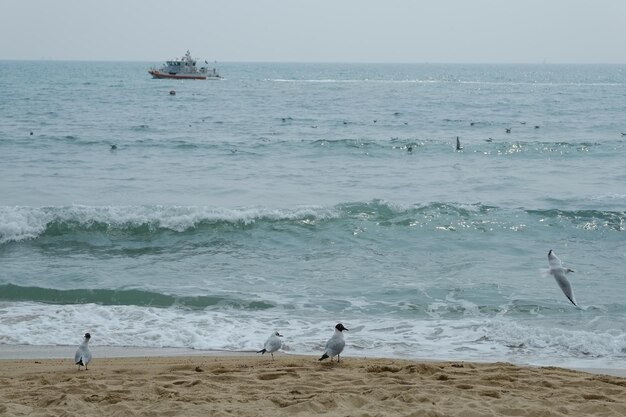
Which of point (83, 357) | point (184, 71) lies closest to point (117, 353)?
point (83, 357)

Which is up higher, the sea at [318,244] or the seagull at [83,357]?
the seagull at [83,357]

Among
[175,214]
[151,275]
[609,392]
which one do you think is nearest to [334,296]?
[151,275]

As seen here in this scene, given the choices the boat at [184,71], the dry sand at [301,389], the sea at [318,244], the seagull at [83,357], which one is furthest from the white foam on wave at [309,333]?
the boat at [184,71]

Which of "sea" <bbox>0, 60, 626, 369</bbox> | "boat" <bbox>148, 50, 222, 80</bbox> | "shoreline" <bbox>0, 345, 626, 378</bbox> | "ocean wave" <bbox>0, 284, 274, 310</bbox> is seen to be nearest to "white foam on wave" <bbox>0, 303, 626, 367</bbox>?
"sea" <bbox>0, 60, 626, 369</bbox>

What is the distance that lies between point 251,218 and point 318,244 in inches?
87.6

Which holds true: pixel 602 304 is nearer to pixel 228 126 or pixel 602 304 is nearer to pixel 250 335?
pixel 250 335

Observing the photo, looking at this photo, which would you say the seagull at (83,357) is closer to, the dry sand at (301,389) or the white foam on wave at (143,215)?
the dry sand at (301,389)

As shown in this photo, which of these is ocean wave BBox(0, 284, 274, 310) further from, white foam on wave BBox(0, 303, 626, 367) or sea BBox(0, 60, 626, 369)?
white foam on wave BBox(0, 303, 626, 367)

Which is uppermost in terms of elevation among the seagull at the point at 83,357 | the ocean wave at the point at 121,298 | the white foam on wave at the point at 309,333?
the seagull at the point at 83,357

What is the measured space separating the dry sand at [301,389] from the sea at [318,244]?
1243 mm

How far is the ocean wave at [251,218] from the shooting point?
17.5 m

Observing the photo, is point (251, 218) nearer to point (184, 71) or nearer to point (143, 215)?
point (143, 215)

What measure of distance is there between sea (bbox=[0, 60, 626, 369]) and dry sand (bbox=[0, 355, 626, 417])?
4.08 feet

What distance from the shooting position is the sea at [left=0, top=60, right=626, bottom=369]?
1054 centimetres
